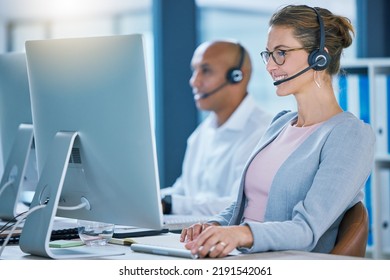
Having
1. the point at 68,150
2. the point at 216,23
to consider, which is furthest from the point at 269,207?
the point at 216,23

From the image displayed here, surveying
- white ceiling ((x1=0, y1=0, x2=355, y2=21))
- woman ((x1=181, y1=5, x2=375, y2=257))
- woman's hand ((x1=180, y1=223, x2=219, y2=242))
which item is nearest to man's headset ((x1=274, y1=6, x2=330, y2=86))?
woman ((x1=181, y1=5, x2=375, y2=257))

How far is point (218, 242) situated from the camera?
4.92ft

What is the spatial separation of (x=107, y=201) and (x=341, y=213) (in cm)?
57

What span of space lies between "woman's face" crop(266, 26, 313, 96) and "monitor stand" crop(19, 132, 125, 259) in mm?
594

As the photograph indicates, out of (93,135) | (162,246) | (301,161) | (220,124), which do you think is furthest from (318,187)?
(220,124)

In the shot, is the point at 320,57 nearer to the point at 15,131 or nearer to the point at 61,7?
the point at 15,131

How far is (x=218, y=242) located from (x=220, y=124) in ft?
6.41

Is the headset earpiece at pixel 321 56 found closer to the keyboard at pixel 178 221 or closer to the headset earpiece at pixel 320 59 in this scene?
the headset earpiece at pixel 320 59

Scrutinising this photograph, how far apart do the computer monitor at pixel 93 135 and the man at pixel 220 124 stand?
1516 mm

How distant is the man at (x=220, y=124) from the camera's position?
3229 mm

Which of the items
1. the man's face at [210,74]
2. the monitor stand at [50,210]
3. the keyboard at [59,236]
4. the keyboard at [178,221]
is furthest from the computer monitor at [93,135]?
the man's face at [210,74]

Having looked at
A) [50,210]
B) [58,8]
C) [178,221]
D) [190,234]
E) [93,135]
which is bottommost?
[178,221]

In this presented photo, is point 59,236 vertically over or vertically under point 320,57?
under

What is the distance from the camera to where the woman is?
158 centimetres
